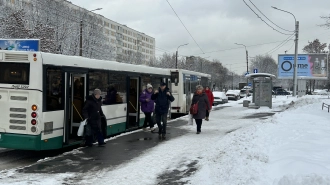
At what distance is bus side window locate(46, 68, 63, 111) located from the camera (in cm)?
902

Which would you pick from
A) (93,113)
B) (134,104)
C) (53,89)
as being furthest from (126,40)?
(53,89)

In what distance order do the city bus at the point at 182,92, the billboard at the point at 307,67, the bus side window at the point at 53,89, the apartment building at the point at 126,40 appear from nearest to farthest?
the bus side window at the point at 53,89 < the city bus at the point at 182,92 < the billboard at the point at 307,67 < the apartment building at the point at 126,40

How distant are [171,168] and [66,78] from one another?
389cm

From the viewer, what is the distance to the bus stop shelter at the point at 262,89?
26.5 meters

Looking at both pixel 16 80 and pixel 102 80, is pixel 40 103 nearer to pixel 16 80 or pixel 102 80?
pixel 16 80

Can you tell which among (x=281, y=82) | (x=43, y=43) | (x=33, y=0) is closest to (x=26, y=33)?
(x=43, y=43)

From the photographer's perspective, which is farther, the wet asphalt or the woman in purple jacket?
the woman in purple jacket

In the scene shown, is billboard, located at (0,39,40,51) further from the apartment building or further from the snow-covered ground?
the apartment building

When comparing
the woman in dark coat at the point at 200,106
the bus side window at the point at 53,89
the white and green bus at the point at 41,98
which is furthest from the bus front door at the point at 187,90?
the bus side window at the point at 53,89

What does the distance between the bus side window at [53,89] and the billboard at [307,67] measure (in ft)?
120

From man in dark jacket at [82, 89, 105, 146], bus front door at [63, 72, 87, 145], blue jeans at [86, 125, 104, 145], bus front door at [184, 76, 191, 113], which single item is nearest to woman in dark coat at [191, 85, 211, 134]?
blue jeans at [86, 125, 104, 145]

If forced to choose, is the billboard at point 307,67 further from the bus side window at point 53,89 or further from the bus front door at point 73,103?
the bus side window at point 53,89

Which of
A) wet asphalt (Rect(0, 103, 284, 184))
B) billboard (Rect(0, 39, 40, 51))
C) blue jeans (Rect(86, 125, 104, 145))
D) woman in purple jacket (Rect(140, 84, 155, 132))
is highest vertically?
billboard (Rect(0, 39, 40, 51))

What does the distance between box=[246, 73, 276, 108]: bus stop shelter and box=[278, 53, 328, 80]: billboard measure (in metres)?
16.7
